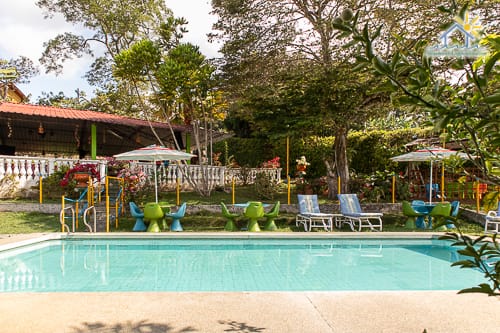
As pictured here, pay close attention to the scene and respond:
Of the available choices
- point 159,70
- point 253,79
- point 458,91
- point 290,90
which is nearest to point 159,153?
point 159,70

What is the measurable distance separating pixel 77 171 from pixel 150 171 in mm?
3312

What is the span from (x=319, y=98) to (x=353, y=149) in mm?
5872

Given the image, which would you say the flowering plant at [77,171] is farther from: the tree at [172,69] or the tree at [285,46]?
the tree at [285,46]

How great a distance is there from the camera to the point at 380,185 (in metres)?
15.6

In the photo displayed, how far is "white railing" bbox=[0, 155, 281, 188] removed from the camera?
13266 millimetres

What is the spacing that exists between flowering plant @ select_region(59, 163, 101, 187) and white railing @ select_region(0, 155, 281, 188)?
2.76ft

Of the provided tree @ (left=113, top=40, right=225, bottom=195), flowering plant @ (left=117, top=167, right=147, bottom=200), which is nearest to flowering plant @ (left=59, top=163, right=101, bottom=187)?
flowering plant @ (left=117, top=167, right=147, bottom=200)

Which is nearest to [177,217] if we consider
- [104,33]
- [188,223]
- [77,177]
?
[188,223]

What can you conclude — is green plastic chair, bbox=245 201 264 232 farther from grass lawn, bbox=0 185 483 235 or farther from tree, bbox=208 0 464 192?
tree, bbox=208 0 464 192

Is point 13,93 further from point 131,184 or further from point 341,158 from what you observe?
point 341,158

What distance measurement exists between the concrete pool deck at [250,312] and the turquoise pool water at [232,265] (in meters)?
1.40

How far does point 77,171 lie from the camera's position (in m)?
13.4

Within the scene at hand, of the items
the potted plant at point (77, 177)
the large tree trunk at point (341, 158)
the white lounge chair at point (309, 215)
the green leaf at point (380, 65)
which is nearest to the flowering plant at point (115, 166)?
the potted plant at point (77, 177)

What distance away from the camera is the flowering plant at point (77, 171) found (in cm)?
1315
